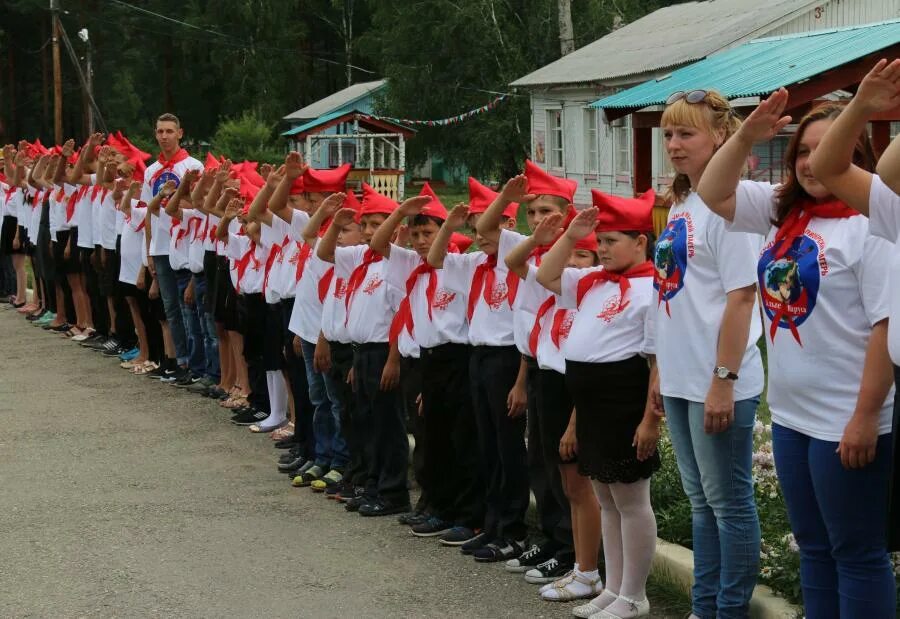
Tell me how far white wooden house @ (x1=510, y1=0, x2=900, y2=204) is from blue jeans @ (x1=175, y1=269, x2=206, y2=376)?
14296 millimetres

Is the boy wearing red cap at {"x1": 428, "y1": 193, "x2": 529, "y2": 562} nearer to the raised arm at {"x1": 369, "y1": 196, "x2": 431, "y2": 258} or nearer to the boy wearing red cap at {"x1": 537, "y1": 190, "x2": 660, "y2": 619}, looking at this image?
the raised arm at {"x1": 369, "y1": 196, "x2": 431, "y2": 258}

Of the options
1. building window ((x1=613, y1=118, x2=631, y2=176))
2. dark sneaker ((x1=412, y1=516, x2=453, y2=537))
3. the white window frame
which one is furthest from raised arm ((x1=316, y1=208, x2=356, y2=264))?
the white window frame

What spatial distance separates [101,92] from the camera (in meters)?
68.9

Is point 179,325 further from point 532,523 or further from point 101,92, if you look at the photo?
point 101,92

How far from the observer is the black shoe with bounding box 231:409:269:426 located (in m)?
11.3

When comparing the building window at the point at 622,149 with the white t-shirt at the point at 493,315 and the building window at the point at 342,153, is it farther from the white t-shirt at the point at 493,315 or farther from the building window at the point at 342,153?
the white t-shirt at the point at 493,315

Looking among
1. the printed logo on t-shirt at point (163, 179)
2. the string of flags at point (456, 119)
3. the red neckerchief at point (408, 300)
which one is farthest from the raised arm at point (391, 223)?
the string of flags at point (456, 119)

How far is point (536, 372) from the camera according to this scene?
22.0 ft

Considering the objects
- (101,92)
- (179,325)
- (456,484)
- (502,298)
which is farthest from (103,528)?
(101,92)

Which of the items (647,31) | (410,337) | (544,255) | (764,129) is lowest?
(410,337)

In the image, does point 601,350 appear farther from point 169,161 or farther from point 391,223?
point 169,161

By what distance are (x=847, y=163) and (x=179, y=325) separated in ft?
33.1

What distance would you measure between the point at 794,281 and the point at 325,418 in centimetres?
505

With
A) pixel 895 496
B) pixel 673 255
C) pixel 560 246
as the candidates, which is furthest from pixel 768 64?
pixel 895 496
